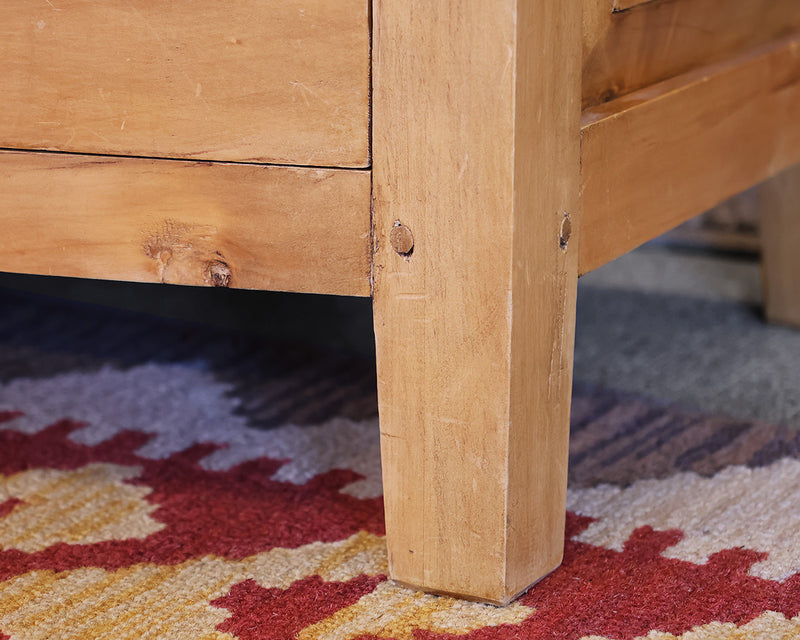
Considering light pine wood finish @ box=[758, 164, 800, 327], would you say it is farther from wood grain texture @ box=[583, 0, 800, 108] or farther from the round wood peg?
the round wood peg

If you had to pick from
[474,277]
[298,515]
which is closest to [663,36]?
[474,277]

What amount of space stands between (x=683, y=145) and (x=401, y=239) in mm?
244

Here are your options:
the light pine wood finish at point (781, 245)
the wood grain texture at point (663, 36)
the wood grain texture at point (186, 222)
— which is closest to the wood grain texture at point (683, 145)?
the wood grain texture at point (663, 36)

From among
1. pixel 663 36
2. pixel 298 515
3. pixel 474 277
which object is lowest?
pixel 298 515

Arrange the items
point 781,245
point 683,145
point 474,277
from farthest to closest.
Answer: point 781,245, point 683,145, point 474,277

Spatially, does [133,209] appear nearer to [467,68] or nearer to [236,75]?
[236,75]

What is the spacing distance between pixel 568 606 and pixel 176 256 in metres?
0.30

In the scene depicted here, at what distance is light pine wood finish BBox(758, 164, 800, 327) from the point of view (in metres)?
1.15

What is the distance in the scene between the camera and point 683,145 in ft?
2.31

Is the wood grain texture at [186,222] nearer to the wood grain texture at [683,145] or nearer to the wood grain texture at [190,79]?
the wood grain texture at [190,79]

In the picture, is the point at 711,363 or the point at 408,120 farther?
the point at 711,363

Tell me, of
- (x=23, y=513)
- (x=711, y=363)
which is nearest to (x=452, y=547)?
(x=23, y=513)

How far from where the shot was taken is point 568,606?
607mm

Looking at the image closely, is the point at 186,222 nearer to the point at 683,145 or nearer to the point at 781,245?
the point at 683,145
